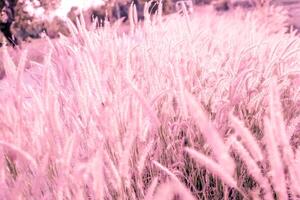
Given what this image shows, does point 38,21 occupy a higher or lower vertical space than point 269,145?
lower

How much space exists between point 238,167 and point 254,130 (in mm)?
347

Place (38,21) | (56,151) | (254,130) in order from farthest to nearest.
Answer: (38,21) < (254,130) < (56,151)

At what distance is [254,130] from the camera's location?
1.92m

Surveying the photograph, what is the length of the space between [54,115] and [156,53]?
100cm

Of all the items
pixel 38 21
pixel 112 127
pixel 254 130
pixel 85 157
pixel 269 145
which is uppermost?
pixel 269 145

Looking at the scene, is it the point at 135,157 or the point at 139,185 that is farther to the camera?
the point at 135,157

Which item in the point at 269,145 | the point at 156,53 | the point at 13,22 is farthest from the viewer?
the point at 13,22

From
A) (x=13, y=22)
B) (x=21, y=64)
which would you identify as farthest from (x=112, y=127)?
(x=13, y=22)

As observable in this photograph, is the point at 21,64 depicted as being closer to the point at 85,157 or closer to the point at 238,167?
the point at 85,157

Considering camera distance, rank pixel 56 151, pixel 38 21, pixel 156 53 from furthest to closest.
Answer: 1. pixel 38 21
2. pixel 156 53
3. pixel 56 151

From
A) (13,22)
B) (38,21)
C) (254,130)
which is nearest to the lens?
(254,130)

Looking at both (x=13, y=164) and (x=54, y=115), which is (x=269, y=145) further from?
→ (x=13, y=164)

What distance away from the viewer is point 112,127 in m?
1.42

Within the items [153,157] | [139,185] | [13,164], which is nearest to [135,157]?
[153,157]
